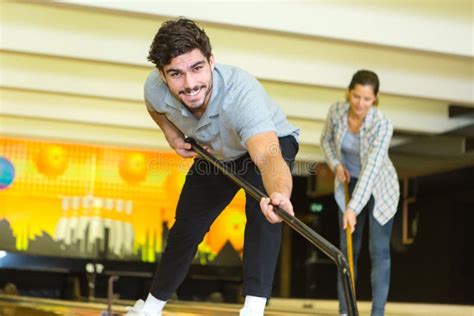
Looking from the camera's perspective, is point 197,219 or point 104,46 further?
point 104,46

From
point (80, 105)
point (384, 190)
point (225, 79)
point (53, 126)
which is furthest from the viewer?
point (53, 126)

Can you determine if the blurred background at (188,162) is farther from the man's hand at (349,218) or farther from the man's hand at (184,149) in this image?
the man's hand at (184,149)

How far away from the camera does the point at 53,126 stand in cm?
1223

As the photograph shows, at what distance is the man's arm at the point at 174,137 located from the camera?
3.30 metres

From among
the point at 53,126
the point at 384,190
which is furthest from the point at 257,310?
the point at 53,126

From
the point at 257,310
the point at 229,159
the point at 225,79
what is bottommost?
the point at 257,310

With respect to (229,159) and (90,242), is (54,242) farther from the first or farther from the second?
(229,159)

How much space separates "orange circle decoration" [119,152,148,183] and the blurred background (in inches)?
1.1

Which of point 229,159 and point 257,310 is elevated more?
point 229,159

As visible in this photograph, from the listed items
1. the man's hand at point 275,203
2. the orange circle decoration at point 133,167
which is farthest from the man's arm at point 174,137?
the orange circle decoration at point 133,167

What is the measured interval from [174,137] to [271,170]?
778mm

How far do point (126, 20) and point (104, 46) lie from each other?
1.07 feet

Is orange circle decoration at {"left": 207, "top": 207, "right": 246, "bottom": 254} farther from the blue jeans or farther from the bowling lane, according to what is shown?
the blue jeans

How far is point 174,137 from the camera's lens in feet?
11.1
